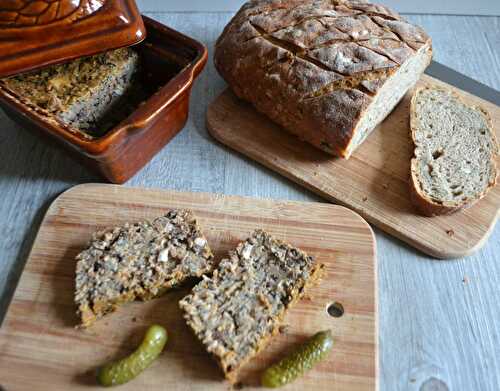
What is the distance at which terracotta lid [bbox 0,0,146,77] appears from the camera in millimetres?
2074

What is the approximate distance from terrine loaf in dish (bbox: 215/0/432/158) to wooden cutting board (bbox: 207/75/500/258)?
0.09 meters

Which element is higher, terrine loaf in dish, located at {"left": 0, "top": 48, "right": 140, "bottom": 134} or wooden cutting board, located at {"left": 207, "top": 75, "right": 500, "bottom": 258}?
terrine loaf in dish, located at {"left": 0, "top": 48, "right": 140, "bottom": 134}

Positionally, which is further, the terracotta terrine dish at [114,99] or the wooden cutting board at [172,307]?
the terracotta terrine dish at [114,99]

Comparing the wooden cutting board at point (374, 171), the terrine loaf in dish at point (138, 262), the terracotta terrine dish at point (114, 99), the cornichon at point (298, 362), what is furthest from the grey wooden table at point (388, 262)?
the terrine loaf in dish at point (138, 262)

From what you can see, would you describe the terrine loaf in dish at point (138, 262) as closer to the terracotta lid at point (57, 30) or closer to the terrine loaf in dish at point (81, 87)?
the terrine loaf in dish at point (81, 87)

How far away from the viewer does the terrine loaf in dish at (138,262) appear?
2.00 meters

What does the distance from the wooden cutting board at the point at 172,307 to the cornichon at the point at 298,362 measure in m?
0.06

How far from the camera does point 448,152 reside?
2.55 m

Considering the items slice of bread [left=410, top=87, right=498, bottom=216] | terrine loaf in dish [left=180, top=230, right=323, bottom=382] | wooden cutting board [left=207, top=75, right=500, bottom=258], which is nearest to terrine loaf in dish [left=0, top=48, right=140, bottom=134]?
wooden cutting board [left=207, top=75, right=500, bottom=258]

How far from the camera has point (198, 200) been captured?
240 cm

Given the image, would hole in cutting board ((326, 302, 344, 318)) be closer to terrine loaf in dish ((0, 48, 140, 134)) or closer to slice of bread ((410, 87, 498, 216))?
slice of bread ((410, 87, 498, 216))

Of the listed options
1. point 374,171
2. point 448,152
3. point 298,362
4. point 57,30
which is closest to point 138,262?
point 298,362

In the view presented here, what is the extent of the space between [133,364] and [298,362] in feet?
2.05

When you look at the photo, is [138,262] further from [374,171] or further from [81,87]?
[374,171]
